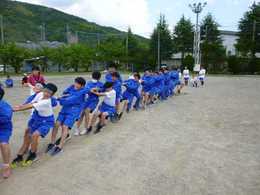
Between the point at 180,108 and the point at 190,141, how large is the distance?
17.4 ft

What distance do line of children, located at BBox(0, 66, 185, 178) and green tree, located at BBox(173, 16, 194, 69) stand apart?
51.4 m

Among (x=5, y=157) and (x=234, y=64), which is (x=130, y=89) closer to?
(x=5, y=157)

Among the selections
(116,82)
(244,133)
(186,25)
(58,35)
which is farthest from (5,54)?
(58,35)

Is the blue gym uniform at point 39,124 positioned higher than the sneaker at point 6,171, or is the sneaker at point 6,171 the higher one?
the blue gym uniform at point 39,124

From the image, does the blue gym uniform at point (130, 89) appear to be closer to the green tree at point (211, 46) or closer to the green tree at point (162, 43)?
the green tree at point (211, 46)

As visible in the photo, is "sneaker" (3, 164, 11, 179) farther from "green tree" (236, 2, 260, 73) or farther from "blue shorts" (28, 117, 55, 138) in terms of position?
"green tree" (236, 2, 260, 73)

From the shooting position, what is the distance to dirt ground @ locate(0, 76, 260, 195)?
477cm

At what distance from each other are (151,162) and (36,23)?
119742mm

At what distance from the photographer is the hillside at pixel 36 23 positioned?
91562mm

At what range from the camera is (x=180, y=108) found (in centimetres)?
1262

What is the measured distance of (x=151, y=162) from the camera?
586 cm

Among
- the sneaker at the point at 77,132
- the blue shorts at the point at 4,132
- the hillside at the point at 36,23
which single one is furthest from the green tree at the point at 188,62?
the blue shorts at the point at 4,132

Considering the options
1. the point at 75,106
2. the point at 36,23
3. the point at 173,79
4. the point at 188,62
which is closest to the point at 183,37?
the point at 188,62

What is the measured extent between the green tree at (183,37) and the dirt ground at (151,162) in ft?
182
